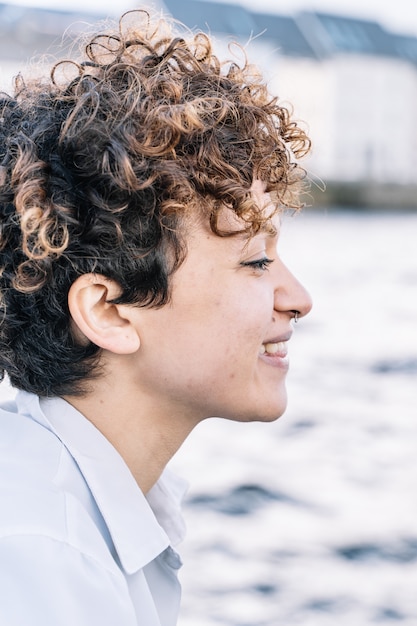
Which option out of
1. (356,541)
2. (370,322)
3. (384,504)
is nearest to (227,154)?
(356,541)

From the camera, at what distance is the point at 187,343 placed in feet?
5.66

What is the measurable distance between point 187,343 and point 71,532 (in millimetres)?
496

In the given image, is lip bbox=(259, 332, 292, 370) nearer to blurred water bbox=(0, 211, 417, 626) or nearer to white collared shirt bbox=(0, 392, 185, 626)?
white collared shirt bbox=(0, 392, 185, 626)

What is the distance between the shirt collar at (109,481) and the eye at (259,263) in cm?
40

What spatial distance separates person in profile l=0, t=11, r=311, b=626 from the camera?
5.27ft

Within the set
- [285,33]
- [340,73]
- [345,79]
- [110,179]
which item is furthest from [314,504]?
[285,33]

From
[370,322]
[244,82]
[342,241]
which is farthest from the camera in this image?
[342,241]

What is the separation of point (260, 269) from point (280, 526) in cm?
303

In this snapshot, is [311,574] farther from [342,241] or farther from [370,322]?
[342,241]

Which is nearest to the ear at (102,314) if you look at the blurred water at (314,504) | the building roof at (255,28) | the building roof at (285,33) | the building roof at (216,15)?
the blurred water at (314,504)

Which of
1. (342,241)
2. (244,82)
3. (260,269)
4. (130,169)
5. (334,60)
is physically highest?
(334,60)

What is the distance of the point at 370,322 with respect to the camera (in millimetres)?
11406

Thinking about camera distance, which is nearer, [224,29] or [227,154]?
[227,154]

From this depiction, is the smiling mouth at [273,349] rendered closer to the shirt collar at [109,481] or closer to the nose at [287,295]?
the nose at [287,295]
